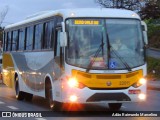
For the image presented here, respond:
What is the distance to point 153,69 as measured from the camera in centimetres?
4094

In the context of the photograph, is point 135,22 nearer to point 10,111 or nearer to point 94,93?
point 94,93

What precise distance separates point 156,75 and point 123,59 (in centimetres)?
2560

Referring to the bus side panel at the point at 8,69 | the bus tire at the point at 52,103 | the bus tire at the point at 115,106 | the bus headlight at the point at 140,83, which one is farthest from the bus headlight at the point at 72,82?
the bus side panel at the point at 8,69

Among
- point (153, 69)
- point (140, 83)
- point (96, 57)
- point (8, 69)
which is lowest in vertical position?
point (153, 69)

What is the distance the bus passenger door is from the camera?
554 inches

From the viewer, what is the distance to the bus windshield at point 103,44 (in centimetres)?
1372

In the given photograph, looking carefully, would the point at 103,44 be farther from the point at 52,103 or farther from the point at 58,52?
the point at 52,103

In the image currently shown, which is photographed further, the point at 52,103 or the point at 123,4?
the point at 123,4

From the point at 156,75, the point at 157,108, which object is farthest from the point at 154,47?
the point at 157,108

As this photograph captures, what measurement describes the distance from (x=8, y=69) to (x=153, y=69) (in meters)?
20.8

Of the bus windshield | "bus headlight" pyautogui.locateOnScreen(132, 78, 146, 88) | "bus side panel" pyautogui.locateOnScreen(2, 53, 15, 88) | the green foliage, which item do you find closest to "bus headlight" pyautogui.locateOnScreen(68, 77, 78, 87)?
the bus windshield

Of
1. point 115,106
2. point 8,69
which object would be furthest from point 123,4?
point 115,106

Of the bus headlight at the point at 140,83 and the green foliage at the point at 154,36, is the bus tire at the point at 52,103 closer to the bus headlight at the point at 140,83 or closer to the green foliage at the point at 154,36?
the bus headlight at the point at 140,83

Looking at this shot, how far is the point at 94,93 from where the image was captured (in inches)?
531
